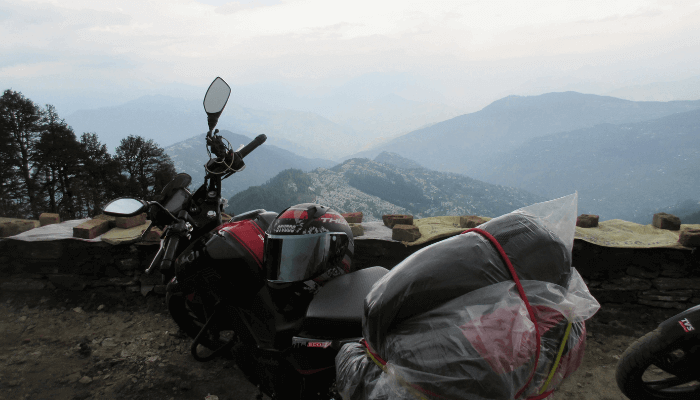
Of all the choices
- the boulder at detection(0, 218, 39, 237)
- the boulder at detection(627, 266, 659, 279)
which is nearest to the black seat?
the boulder at detection(627, 266, 659, 279)

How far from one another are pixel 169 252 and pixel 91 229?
2.58m

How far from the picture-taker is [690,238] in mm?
3418

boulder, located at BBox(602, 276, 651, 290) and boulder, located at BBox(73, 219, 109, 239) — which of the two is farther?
boulder, located at BBox(73, 219, 109, 239)

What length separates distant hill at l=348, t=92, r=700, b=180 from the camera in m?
69.1

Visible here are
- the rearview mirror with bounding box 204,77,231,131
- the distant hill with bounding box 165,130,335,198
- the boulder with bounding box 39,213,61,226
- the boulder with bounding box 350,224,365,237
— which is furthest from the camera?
the distant hill with bounding box 165,130,335,198

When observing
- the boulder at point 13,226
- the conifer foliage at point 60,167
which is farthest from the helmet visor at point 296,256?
the conifer foliage at point 60,167

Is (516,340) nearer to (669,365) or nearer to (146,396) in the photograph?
(669,365)

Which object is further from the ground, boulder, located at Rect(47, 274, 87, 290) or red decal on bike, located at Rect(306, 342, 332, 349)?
red decal on bike, located at Rect(306, 342, 332, 349)

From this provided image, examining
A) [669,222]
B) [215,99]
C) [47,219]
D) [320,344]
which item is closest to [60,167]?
[47,219]

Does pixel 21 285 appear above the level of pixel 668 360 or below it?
below

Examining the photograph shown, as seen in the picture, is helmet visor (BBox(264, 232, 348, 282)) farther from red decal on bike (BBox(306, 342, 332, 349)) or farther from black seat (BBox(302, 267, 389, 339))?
red decal on bike (BBox(306, 342, 332, 349))

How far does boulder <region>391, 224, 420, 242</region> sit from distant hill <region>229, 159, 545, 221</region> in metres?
1.38

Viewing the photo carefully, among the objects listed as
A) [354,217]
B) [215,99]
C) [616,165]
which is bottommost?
[616,165]

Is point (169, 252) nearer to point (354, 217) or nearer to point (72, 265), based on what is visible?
point (354, 217)
